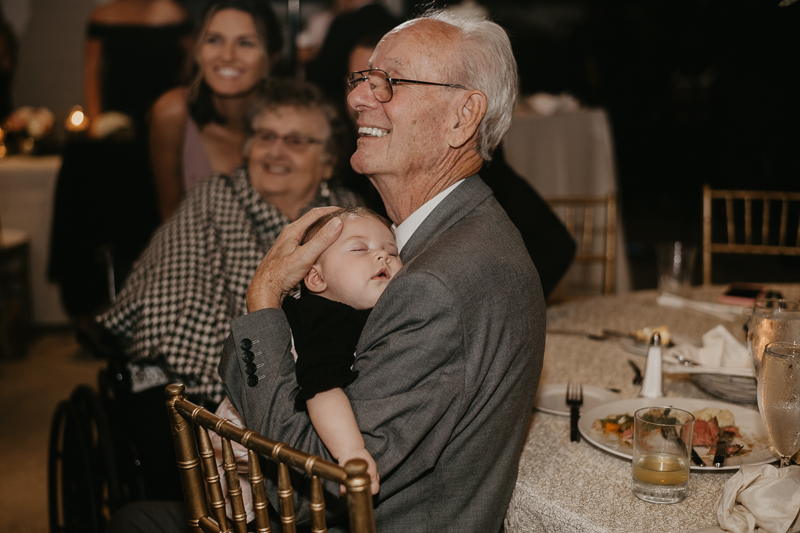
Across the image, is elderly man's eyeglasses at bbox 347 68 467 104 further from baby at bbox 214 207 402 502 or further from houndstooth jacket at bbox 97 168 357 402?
houndstooth jacket at bbox 97 168 357 402

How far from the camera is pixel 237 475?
0.92 metres

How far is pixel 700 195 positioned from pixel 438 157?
27.4 feet

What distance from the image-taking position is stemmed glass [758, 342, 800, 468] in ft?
3.22

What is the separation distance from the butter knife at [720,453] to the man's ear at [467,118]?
720 mm

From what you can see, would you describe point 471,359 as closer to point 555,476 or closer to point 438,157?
point 555,476

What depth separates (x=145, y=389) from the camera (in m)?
2.20

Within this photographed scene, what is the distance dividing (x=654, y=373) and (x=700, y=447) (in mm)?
271

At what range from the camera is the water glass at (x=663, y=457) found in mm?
1040

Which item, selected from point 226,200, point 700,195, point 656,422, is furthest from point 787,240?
point 656,422

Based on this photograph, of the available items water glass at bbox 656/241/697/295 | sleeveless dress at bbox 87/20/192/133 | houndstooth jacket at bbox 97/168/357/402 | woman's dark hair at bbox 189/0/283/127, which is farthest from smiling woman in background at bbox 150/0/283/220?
water glass at bbox 656/241/697/295

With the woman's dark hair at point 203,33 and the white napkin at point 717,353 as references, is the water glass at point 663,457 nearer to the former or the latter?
the white napkin at point 717,353

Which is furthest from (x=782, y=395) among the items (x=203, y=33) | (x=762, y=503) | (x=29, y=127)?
(x=29, y=127)

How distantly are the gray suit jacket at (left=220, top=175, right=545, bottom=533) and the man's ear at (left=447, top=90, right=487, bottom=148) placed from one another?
0.13 meters

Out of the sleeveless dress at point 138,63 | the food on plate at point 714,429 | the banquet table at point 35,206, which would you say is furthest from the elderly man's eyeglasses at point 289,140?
the banquet table at point 35,206
